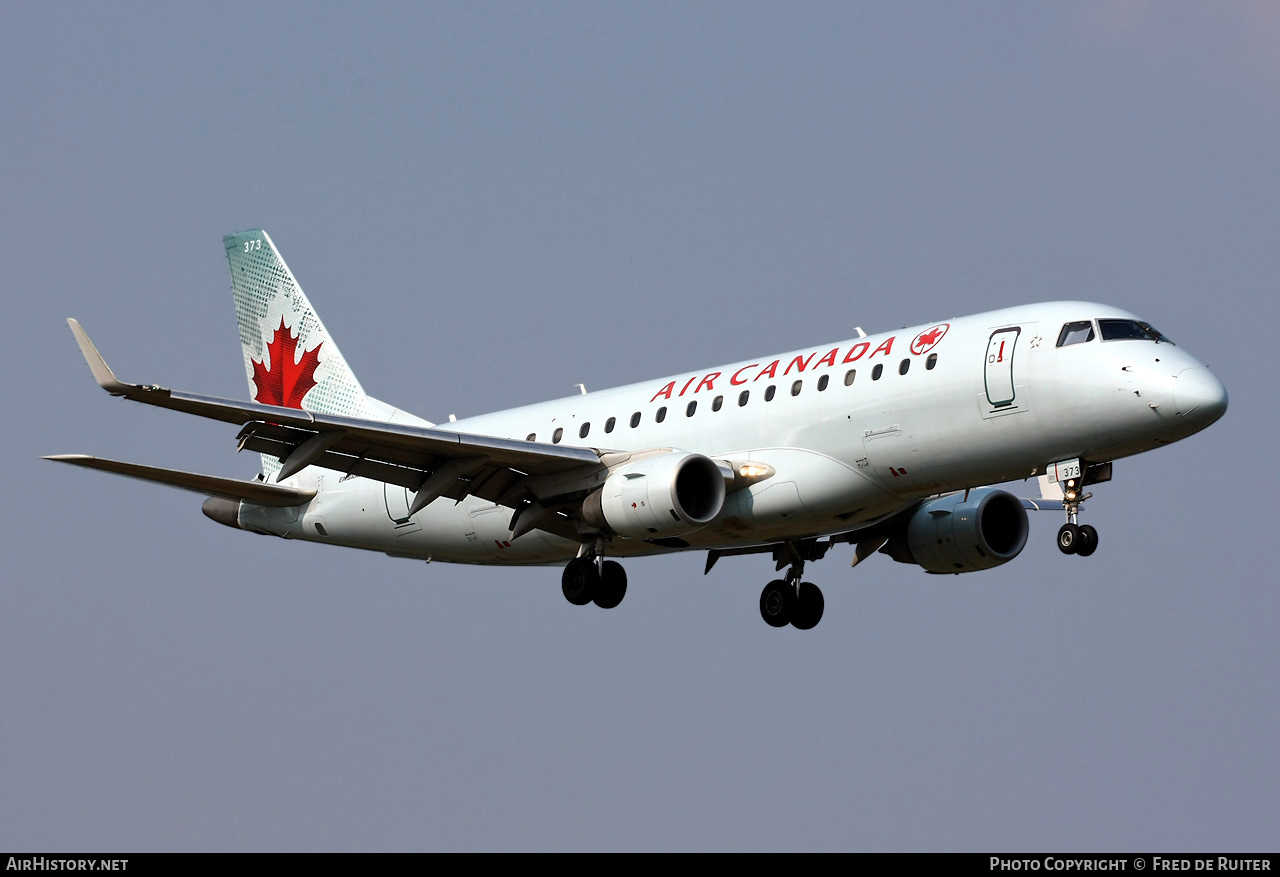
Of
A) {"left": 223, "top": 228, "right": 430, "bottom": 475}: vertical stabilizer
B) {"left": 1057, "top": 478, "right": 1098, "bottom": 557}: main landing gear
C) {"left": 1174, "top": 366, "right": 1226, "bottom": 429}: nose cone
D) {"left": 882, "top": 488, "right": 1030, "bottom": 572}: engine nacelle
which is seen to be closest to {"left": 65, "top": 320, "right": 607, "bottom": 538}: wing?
{"left": 223, "top": 228, "right": 430, "bottom": 475}: vertical stabilizer

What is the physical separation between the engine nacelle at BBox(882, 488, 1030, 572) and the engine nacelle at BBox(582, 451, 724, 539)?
6171 mm

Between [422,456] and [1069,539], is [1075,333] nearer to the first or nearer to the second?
[1069,539]

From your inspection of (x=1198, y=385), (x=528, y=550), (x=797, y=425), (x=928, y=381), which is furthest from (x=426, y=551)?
(x=1198, y=385)

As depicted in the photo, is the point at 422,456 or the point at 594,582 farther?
the point at 594,582

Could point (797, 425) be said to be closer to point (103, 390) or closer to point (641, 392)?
point (641, 392)

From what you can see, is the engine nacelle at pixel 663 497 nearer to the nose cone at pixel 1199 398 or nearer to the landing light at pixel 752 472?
the landing light at pixel 752 472

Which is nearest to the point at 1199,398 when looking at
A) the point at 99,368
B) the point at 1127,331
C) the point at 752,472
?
the point at 1127,331

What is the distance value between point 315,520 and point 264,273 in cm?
738

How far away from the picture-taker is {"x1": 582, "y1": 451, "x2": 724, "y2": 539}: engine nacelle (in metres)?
31.8

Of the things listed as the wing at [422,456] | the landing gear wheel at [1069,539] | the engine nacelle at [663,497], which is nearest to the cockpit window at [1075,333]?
the landing gear wheel at [1069,539]

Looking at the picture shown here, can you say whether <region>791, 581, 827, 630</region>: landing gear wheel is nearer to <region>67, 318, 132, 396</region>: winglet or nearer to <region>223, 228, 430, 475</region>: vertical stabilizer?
<region>223, 228, 430, 475</region>: vertical stabilizer

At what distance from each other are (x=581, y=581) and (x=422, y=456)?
3.73 metres

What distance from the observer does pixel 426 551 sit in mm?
37500

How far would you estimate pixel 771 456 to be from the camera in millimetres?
32500
